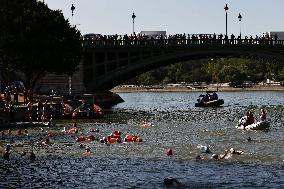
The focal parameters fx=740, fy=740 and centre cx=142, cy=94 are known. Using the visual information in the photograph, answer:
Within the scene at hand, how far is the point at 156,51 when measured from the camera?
118 metres

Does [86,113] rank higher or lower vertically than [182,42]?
lower

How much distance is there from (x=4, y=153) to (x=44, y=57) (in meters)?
54.2

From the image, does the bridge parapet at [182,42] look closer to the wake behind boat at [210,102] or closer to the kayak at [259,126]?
the wake behind boat at [210,102]

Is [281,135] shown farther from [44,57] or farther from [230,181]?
[44,57]

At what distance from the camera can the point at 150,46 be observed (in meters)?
116

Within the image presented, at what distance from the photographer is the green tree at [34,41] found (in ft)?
339

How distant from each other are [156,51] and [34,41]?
2231cm

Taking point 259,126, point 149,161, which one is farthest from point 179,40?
point 149,161

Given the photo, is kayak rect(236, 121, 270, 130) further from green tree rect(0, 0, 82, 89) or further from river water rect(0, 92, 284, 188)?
green tree rect(0, 0, 82, 89)

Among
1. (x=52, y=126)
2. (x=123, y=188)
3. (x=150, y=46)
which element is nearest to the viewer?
(x=123, y=188)

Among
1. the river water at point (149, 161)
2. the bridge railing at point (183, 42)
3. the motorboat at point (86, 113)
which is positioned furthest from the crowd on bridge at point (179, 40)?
the river water at point (149, 161)

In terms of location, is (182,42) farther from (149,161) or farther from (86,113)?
(149,161)

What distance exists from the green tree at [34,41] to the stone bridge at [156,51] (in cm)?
904

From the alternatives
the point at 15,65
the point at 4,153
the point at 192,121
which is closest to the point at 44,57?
the point at 15,65
